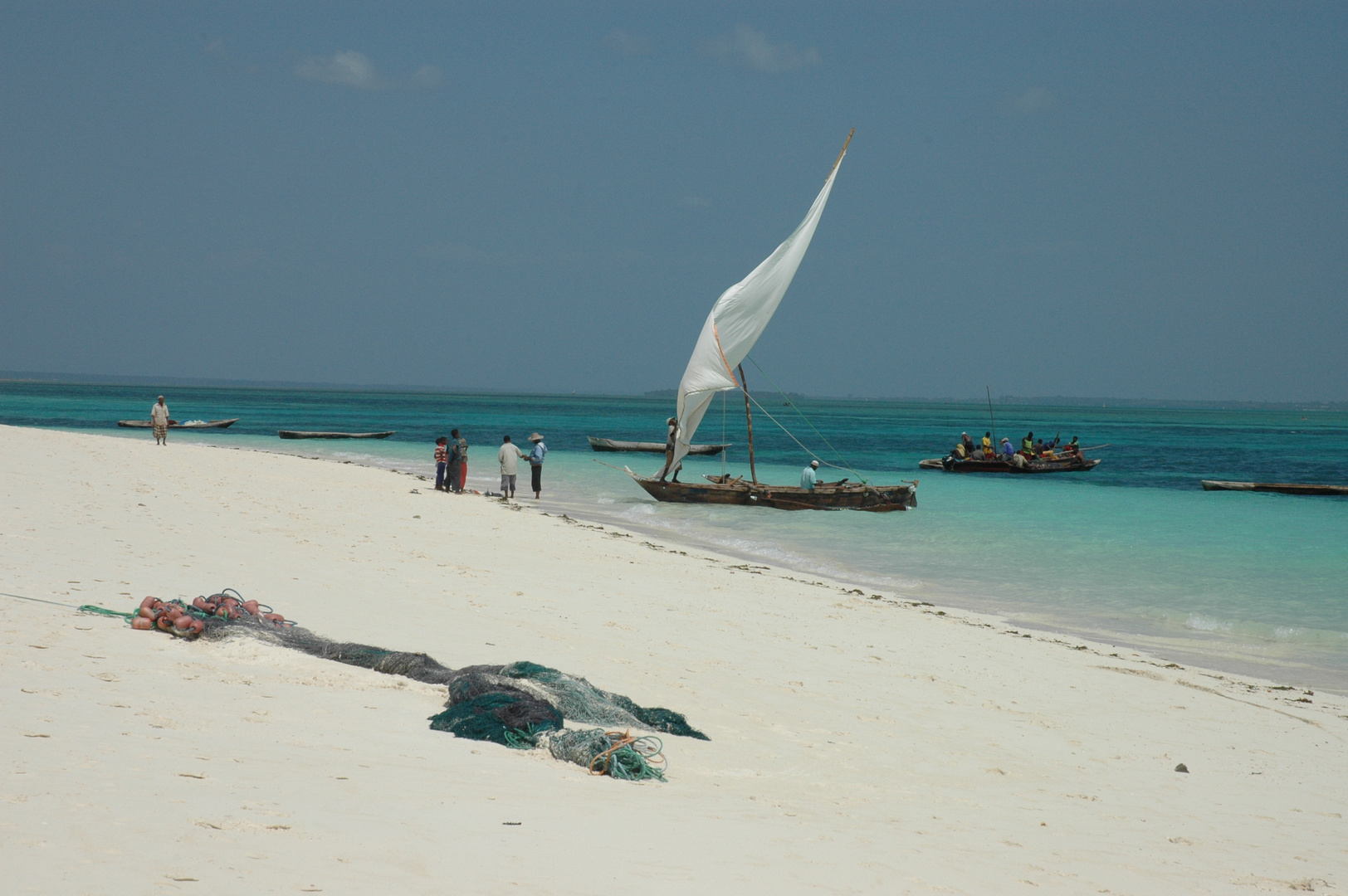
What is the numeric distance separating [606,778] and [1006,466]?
33159 mm

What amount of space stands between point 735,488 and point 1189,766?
623 inches

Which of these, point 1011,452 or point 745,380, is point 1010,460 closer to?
point 1011,452

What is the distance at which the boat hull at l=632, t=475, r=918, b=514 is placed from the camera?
21484 mm

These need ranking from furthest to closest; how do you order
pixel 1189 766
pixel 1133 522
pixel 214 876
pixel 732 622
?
pixel 1133 522, pixel 732 622, pixel 1189 766, pixel 214 876

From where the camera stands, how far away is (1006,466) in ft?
115

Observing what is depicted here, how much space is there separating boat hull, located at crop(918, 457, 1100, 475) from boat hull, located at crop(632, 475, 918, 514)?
46.6 ft

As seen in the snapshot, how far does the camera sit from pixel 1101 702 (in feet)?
24.3

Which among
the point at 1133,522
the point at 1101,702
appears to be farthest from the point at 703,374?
the point at 1101,702

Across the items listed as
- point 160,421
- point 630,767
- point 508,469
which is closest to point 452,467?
point 508,469

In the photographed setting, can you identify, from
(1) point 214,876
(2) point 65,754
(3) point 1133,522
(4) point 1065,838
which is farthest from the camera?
(3) point 1133,522

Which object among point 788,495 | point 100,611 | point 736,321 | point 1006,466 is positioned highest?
point 736,321

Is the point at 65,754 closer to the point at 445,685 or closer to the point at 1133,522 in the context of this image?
the point at 445,685

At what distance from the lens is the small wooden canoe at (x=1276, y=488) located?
98.6 feet

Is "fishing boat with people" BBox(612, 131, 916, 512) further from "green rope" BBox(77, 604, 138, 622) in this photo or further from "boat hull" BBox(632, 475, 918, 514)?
"green rope" BBox(77, 604, 138, 622)
